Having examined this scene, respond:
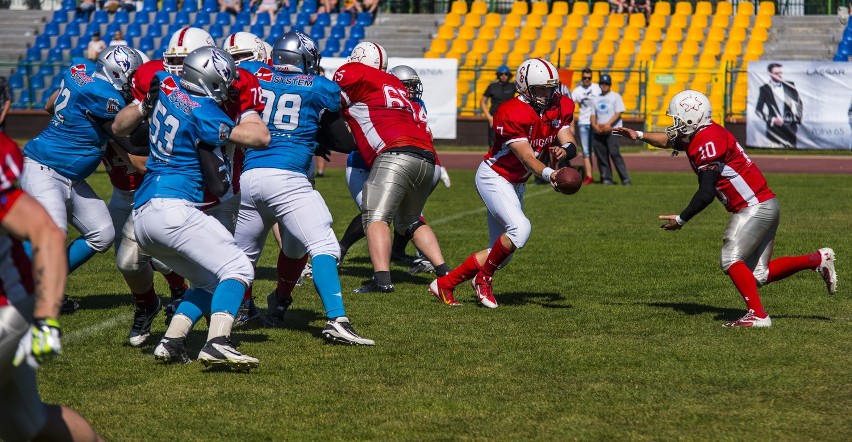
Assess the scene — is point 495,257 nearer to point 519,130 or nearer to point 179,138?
point 519,130

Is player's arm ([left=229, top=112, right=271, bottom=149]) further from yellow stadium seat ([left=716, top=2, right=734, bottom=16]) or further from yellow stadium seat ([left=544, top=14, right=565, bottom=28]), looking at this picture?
yellow stadium seat ([left=716, top=2, right=734, bottom=16])

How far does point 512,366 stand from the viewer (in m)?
6.29

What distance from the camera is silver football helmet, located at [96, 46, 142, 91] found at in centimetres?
725

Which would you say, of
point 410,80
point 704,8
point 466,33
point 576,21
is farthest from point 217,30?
point 410,80

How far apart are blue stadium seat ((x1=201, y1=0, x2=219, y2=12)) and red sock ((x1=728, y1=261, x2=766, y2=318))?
1049 inches

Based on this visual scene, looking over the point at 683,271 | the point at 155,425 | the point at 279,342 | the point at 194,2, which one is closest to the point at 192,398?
the point at 155,425

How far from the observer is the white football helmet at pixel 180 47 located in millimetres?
6504

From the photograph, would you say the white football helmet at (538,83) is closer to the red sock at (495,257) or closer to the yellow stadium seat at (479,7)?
the red sock at (495,257)

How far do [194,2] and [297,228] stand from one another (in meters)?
27.1

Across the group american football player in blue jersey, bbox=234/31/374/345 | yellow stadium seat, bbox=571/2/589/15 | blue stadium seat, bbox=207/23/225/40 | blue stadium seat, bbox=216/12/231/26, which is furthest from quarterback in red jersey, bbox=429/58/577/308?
blue stadium seat, bbox=216/12/231/26

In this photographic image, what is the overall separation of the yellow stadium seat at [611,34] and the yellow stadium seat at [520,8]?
2.58 metres

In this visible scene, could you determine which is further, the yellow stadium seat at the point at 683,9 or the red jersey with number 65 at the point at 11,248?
the yellow stadium seat at the point at 683,9

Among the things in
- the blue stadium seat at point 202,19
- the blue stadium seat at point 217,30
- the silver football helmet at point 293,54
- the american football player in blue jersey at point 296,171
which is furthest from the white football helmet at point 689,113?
the blue stadium seat at point 202,19

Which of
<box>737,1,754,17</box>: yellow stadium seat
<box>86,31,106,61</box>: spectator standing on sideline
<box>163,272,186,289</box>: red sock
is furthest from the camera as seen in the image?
<box>737,1,754,17</box>: yellow stadium seat
